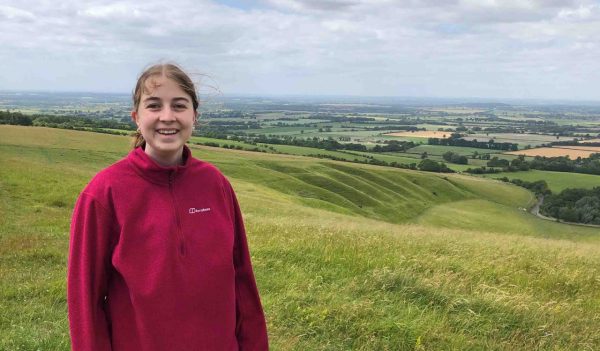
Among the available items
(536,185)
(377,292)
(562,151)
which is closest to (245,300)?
(377,292)

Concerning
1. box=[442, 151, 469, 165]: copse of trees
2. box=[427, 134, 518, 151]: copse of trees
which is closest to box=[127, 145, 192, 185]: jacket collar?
Answer: box=[442, 151, 469, 165]: copse of trees

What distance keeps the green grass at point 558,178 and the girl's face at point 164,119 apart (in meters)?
104

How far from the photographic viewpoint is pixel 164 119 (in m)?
3.23

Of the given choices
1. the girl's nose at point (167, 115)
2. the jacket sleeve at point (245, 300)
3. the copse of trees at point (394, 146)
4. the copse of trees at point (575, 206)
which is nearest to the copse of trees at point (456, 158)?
the copse of trees at point (394, 146)

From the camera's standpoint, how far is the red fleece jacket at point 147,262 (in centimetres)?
297

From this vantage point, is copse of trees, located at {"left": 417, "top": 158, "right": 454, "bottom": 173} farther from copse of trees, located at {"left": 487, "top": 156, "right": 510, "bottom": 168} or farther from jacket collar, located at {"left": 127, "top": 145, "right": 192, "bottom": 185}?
jacket collar, located at {"left": 127, "top": 145, "right": 192, "bottom": 185}

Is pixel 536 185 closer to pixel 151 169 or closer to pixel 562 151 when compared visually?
pixel 562 151

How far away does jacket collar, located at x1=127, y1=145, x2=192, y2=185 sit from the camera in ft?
10.3

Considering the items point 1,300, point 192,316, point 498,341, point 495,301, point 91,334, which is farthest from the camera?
point 1,300

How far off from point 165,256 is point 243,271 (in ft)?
2.95

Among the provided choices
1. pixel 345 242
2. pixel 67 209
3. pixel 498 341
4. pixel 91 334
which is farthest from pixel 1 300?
pixel 67 209

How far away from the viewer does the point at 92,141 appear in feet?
195

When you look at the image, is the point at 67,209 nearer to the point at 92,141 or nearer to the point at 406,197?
the point at 92,141

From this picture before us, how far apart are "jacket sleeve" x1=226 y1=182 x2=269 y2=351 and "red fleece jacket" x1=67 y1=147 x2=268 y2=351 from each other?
377 millimetres
